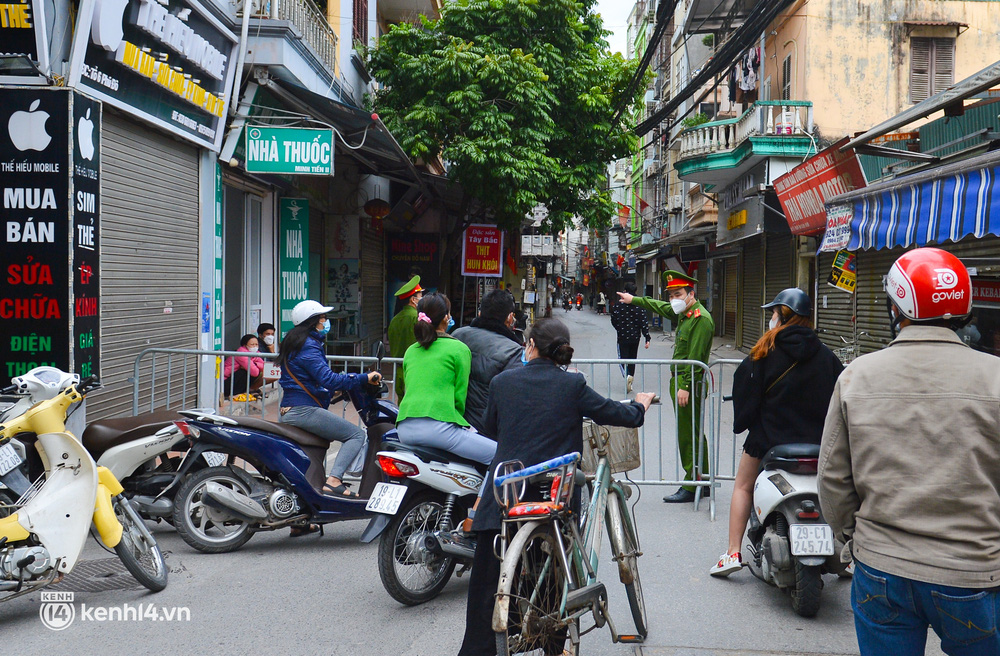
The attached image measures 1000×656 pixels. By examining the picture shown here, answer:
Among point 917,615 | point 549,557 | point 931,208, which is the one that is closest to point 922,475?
point 917,615

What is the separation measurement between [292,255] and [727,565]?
907 centimetres

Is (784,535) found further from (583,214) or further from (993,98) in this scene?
(583,214)

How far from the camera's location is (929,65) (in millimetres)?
16547

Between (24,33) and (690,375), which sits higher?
(24,33)

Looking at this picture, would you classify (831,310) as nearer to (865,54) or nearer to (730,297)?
(865,54)

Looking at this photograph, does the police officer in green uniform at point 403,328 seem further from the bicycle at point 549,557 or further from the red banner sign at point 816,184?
the red banner sign at point 816,184

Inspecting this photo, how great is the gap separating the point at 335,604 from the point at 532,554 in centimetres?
154

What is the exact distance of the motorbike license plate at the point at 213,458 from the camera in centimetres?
516

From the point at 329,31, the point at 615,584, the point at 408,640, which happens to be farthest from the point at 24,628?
the point at 329,31

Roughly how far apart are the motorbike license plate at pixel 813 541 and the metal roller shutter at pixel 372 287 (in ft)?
40.1

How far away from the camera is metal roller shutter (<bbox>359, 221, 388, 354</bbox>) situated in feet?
54.3

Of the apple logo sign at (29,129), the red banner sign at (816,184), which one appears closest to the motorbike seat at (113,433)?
the apple logo sign at (29,129)

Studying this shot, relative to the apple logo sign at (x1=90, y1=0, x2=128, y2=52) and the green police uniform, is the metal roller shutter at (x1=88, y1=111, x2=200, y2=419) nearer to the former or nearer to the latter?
the apple logo sign at (x1=90, y1=0, x2=128, y2=52)

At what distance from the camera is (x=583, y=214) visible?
17688 millimetres
